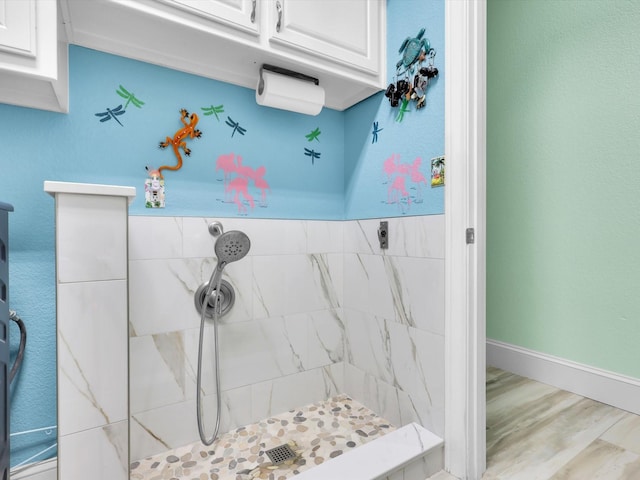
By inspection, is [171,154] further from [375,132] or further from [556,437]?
[556,437]

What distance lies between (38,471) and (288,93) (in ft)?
5.46

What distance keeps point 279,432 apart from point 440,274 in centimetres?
98

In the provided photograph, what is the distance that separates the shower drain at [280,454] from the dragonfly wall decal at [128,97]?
1.47m

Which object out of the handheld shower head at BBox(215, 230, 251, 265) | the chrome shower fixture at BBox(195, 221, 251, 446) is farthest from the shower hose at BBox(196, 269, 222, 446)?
the handheld shower head at BBox(215, 230, 251, 265)

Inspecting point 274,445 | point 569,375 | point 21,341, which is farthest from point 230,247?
point 569,375

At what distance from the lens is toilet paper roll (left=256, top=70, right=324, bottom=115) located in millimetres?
1353

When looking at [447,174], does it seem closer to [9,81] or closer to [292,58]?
[292,58]

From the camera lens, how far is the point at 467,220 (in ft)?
3.86

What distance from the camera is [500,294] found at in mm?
2145

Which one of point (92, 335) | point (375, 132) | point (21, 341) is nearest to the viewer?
point (92, 335)

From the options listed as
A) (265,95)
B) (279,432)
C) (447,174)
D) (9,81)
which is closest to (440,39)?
(447,174)

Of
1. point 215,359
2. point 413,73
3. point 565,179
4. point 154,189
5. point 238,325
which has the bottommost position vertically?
point 215,359

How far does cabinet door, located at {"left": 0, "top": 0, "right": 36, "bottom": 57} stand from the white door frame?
4.24 feet

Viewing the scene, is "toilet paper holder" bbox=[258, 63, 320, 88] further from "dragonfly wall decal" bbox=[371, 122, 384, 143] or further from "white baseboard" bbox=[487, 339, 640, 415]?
"white baseboard" bbox=[487, 339, 640, 415]
